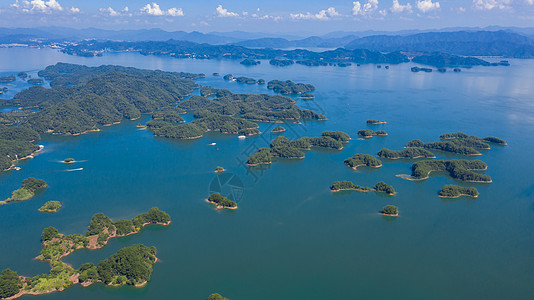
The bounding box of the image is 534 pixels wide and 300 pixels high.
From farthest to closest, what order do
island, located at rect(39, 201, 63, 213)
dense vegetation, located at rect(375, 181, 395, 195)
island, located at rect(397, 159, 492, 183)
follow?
island, located at rect(397, 159, 492, 183), dense vegetation, located at rect(375, 181, 395, 195), island, located at rect(39, 201, 63, 213)

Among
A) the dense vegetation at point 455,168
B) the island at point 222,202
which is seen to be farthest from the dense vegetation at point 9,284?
the dense vegetation at point 455,168

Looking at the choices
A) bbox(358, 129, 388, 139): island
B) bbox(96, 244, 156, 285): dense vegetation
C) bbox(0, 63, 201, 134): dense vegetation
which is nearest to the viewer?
bbox(96, 244, 156, 285): dense vegetation

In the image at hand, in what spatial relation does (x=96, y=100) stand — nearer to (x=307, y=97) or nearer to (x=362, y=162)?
(x=307, y=97)

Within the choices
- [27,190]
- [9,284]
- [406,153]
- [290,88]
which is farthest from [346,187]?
[290,88]

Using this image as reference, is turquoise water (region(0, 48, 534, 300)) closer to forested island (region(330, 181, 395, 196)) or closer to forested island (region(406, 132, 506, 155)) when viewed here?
forested island (region(330, 181, 395, 196))

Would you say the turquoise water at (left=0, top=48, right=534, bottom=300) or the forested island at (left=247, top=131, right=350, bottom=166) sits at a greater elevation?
the forested island at (left=247, top=131, right=350, bottom=166)

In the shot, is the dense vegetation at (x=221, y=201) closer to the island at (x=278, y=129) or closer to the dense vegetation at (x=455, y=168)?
the dense vegetation at (x=455, y=168)

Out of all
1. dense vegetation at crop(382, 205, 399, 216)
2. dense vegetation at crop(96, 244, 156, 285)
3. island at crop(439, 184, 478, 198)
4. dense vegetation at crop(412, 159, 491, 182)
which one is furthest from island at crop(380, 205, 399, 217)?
dense vegetation at crop(96, 244, 156, 285)
